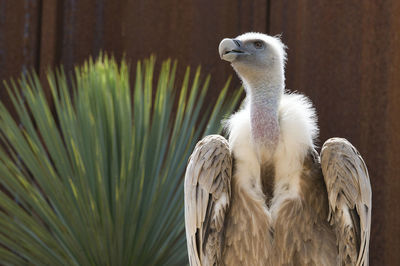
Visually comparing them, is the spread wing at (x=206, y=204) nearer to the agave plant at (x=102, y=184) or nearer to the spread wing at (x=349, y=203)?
the spread wing at (x=349, y=203)

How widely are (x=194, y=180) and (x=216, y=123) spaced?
3.93 ft

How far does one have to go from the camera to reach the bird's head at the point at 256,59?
3.02 m

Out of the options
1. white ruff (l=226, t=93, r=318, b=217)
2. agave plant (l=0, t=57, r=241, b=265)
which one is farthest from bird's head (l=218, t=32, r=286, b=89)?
agave plant (l=0, t=57, r=241, b=265)

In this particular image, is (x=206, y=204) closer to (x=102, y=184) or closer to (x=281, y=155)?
(x=281, y=155)

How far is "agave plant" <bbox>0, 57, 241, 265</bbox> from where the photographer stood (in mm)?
3697

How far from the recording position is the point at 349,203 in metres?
2.78

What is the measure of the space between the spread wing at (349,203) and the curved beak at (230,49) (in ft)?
1.82

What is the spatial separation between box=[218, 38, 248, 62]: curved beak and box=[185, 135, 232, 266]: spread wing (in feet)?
1.18

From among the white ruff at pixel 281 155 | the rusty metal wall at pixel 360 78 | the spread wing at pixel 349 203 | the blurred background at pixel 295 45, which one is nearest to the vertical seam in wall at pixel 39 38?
the blurred background at pixel 295 45

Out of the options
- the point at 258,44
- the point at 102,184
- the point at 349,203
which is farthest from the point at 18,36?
the point at 349,203

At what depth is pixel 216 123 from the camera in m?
4.01

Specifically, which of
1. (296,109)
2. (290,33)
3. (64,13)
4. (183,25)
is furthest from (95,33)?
(296,109)

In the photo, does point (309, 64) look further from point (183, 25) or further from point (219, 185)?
point (219, 185)

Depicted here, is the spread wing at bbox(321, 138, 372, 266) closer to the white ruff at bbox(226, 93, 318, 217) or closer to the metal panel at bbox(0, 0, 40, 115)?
the white ruff at bbox(226, 93, 318, 217)
